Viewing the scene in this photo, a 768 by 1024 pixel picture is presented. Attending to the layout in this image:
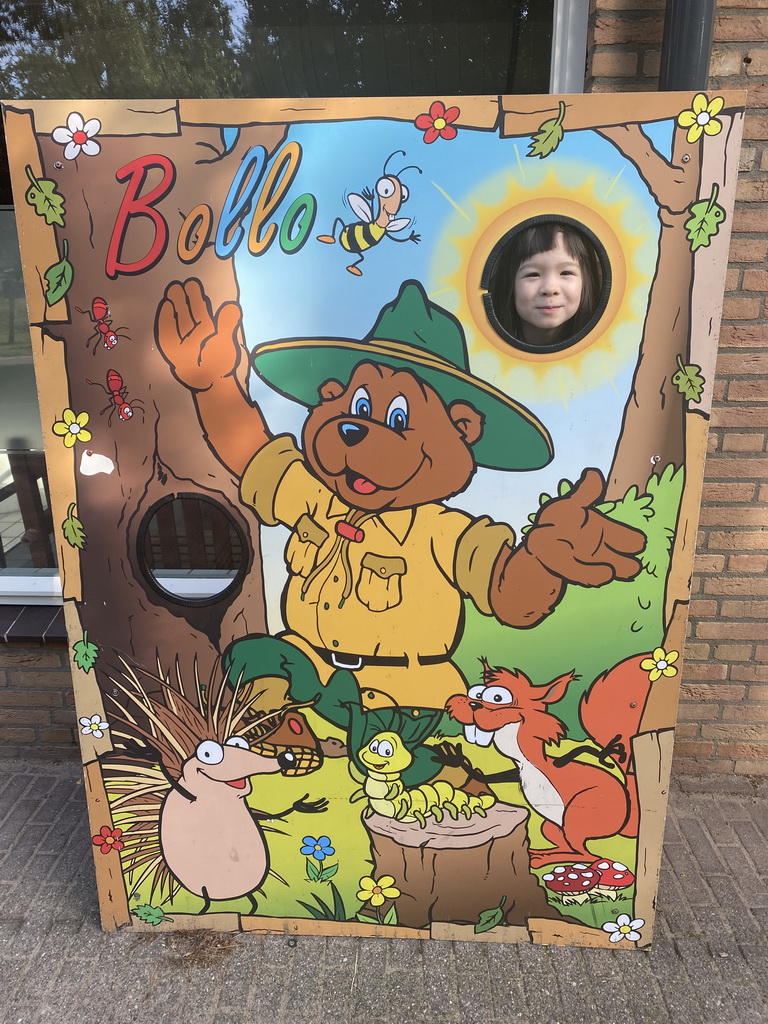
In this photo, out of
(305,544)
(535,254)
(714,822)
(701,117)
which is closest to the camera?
(701,117)

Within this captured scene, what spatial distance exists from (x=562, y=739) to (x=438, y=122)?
1.67 m

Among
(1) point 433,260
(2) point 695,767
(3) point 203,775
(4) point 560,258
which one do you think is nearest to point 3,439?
(3) point 203,775

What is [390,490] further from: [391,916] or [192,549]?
[391,916]

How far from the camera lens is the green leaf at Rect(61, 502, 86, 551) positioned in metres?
1.85

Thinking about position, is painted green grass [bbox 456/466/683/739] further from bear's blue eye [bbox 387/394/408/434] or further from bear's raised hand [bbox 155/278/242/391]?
bear's raised hand [bbox 155/278/242/391]

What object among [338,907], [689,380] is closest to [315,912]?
[338,907]

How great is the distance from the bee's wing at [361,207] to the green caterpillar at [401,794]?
1428mm

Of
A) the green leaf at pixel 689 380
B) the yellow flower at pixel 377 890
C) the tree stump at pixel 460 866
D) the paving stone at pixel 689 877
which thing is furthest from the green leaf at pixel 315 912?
the green leaf at pixel 689 380

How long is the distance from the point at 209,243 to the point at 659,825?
2.07 metres

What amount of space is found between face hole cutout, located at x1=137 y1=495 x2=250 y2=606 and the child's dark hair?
1.05 meters

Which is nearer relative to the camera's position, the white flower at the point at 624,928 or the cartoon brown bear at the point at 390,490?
the cartoon brown bear at the point at 390,490

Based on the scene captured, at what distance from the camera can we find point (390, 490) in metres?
1.75

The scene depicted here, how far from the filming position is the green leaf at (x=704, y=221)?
1552mm

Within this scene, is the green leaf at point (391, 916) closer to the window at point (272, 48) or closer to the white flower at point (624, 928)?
the white flower at point (624, 928)
